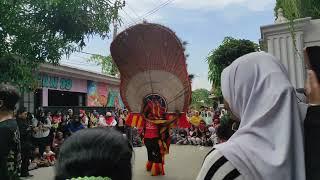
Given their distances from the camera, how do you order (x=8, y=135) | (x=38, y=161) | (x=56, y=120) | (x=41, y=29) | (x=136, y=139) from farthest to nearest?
(x=136, y=139)
(x=56, y=120)
(x=38, y=161)
(x=41, y=29)
(x=8, y=135)

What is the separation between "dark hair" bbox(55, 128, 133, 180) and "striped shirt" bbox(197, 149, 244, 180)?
→ 0.35 metres

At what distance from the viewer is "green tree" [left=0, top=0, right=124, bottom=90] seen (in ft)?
20.6

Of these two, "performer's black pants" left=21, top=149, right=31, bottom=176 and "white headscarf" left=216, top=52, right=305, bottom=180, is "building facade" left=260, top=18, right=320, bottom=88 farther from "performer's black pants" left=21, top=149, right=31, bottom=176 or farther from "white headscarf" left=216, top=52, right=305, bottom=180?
"performer's black pants" left=21, top=149, right=31, bottom=176

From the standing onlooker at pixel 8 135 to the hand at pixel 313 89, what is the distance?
229 cm

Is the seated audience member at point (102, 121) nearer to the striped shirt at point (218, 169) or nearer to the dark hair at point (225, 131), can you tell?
the dark hair at point (225, 131)

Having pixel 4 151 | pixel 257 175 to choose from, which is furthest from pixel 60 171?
pixel 4 151

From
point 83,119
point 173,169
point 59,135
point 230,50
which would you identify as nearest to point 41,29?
point 173,169

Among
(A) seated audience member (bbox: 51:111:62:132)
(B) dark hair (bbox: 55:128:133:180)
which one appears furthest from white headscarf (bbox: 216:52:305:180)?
(A) seated audience member (bbox: 51:111:62:132)

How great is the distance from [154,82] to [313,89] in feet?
25.6

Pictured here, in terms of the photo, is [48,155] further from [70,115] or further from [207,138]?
[207,138]

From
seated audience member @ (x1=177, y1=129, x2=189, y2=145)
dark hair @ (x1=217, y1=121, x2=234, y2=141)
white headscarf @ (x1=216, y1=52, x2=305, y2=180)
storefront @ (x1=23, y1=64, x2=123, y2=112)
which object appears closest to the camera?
white headscarf @ (x1=216, y1=52, x2=305, y2=180)

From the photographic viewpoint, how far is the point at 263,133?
142cm

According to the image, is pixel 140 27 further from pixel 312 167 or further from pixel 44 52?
pixel 312 167

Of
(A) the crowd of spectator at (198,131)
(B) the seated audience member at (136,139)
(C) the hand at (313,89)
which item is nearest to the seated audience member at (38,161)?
(B) the seated audience member at (136,139)
